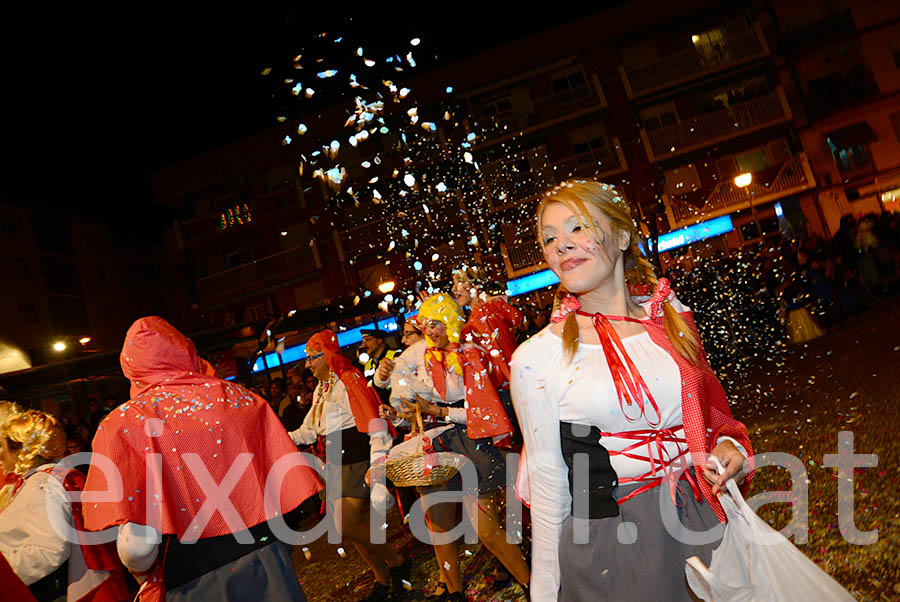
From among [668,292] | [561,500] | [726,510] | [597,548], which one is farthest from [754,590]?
[668,292]

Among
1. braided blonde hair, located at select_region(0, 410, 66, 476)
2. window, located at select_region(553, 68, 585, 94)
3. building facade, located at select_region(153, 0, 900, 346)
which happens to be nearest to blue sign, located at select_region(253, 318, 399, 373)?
building facade, located at select_region(153, 0, 900, 346)

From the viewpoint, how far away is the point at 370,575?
6.20 metres

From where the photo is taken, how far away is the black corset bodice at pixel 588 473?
203 centimetres

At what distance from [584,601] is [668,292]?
107cm

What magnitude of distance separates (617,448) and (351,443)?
3945 mm

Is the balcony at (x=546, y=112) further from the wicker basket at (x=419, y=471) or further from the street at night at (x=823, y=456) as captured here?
the wicker basket at (x=419, y=471)

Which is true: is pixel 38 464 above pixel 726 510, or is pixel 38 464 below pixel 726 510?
above

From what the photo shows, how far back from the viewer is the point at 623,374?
2070mm

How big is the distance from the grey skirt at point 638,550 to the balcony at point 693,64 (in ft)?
83.5

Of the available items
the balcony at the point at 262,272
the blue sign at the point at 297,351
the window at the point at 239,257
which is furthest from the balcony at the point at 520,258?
the window at the point at 239,257

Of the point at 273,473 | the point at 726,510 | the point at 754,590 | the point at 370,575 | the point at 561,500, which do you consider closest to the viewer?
the point at 754,590

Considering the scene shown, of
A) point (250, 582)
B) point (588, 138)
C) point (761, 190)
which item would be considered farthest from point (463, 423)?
point (761, 190)

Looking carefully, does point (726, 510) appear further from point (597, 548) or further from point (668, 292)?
point (668, 292)

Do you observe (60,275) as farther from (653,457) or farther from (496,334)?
(653,457)
